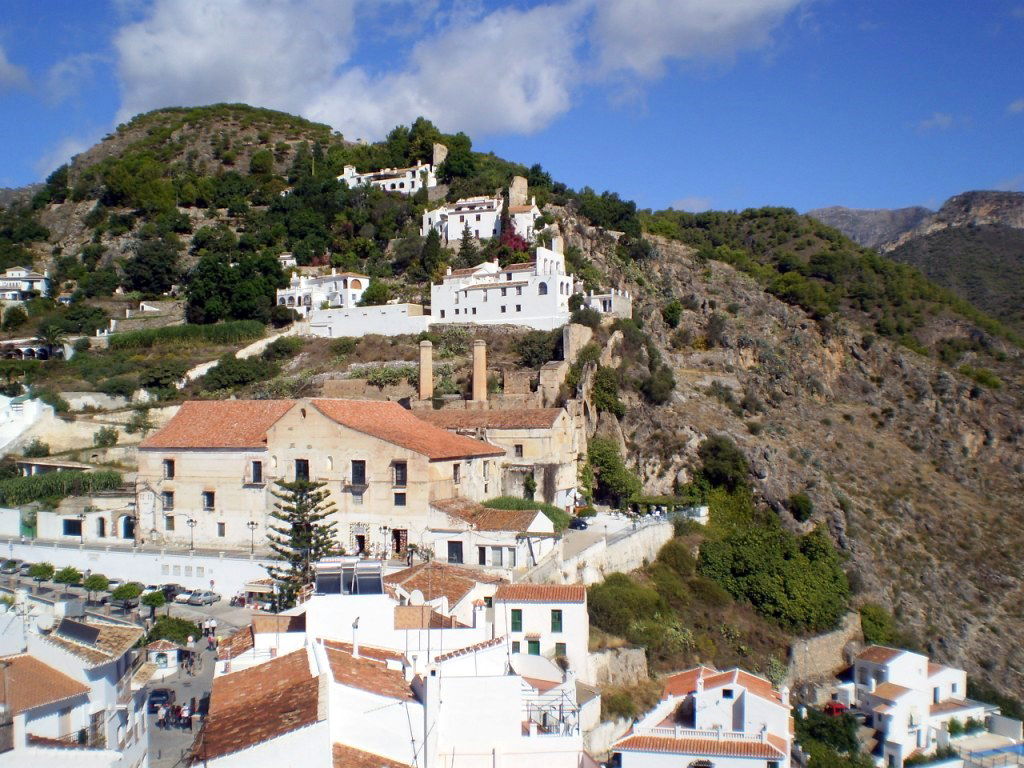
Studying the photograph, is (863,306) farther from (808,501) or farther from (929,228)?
(929,228)

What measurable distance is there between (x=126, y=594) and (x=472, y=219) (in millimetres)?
37167

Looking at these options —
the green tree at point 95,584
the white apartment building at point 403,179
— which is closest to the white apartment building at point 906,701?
the green tree at point 95,584

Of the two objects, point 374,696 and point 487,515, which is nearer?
point 374,696

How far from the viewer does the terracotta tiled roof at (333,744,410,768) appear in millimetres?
11524

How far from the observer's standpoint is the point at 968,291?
95688 mm

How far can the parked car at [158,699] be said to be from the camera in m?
18.7

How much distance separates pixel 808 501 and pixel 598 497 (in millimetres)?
9408

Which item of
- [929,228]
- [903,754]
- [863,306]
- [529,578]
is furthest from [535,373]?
[929,228]

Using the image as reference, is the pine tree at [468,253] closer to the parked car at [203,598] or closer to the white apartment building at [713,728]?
the parked car at [203,598]

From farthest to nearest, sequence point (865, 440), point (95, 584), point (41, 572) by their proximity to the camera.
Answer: point (865, 440) < point (41, 572) < point (95, 584)

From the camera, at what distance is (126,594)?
2638cm

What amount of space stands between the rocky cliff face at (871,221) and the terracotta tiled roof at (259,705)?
16012 cm

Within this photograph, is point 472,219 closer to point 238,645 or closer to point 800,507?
point 800,507

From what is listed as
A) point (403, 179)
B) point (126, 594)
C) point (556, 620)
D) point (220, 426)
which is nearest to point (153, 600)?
point (126, 594)
